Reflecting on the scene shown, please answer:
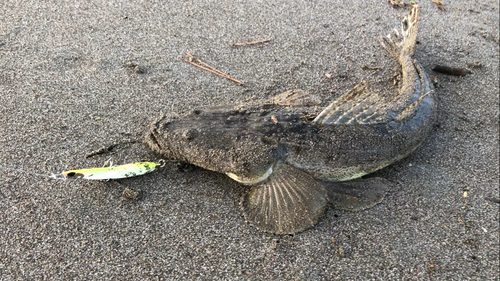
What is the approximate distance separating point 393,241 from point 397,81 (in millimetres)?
2201

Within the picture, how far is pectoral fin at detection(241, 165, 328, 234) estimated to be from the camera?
2.72 meters

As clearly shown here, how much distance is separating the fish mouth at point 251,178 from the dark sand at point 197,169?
0.10 metres

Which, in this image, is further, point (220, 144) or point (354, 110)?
point (354, 110)

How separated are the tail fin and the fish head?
256 cm

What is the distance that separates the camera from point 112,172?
8.88ft

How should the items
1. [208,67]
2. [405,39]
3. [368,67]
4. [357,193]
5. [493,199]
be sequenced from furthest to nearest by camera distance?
[405,39]
[368,67]
[208,67]
[493,199]
[357,193]

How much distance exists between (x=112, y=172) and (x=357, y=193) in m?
1.97

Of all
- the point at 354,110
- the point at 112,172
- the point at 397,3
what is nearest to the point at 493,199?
the point at 354,110

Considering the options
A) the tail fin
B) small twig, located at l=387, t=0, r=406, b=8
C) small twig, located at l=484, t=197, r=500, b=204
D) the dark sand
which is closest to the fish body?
the dark sand

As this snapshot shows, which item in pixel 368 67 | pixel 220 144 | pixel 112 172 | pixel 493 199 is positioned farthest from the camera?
pixel 368 67

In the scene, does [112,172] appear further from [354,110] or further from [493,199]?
[493,199]

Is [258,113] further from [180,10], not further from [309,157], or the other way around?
[180,10]

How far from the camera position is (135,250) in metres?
2.42

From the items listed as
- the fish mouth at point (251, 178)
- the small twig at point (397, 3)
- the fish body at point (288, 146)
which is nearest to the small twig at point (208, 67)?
the fish body at point (288, 146)
